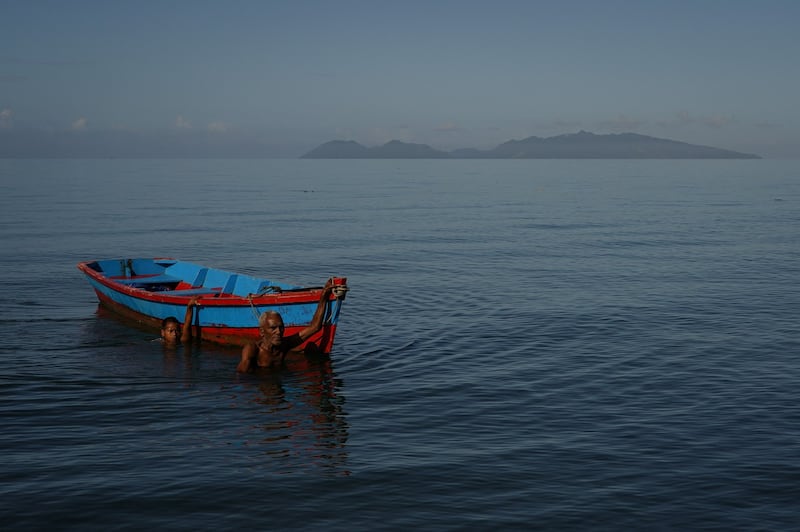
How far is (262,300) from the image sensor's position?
20953 millimetres

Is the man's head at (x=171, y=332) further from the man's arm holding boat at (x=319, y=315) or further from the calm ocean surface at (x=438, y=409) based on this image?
the man's arm holding boat at (x=319, y=315)

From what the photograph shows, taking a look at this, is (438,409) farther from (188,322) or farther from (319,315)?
(188,322)

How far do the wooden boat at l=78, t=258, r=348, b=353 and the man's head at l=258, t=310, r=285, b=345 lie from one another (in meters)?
0.91

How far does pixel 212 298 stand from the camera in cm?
2239

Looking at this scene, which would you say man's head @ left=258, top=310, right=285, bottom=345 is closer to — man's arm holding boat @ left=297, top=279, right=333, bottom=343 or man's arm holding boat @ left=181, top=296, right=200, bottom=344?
man's arm holding boat @ left=297, top=279, right=333, bottom=343

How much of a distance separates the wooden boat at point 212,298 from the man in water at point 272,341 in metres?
0.22

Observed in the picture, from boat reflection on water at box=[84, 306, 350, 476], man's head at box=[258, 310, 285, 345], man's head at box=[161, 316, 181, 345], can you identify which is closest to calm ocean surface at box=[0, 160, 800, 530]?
boat reflection on water at box=[84, 306, 350, 476]

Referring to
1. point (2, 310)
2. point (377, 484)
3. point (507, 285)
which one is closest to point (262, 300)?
point (377, 484)

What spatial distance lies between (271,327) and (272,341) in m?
0.39

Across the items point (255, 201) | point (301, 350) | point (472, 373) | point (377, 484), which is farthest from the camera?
point (255, 201)

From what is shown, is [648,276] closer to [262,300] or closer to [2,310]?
[262,300]

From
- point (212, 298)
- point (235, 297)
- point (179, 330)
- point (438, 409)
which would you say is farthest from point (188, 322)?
point (438, 409)

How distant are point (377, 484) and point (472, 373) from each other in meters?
7.19

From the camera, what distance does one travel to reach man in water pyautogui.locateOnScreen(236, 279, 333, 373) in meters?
19.9
